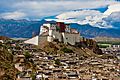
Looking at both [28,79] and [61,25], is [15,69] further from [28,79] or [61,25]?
[61,25]

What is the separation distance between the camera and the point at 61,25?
114 meters

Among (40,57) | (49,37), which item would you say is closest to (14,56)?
(40,57)

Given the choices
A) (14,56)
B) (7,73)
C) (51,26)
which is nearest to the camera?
(7,73)

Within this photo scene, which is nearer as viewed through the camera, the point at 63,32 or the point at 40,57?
the point at 40,57

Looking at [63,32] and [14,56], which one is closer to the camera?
[14,56]

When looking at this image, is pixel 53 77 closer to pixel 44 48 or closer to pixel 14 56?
pixel 14 56

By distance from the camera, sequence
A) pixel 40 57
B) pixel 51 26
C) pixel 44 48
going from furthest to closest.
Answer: pixel 51 26, pixel 44 48, pixel 40 57

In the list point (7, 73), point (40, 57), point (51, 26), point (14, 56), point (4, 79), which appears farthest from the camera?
point (51, 26)

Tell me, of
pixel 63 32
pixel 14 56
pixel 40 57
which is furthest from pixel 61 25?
pixel 14 56

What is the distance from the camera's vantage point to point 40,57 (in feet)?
284

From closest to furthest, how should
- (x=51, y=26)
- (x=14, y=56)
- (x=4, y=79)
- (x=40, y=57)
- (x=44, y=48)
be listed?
(x=4, y=79), (x=14, y=56), (x=40, y=57), (x=44, y=48), (x=51, y=26)

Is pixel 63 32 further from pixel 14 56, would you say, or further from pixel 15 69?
pixel 15 69

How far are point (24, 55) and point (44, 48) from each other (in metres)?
18.7

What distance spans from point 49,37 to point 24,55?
22.2 metres
